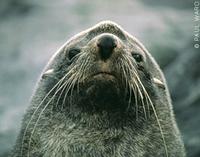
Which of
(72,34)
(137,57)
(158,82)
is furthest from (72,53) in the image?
(72,34)

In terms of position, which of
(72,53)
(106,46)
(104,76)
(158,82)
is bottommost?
(104,76)

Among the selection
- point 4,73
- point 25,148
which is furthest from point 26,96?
point 25,148

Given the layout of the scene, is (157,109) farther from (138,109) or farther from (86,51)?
(86,51)

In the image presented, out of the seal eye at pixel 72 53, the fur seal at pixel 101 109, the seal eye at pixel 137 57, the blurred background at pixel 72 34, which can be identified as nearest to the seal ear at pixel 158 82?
the fur seal at pixel 101 109

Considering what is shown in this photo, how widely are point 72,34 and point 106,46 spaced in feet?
32.9

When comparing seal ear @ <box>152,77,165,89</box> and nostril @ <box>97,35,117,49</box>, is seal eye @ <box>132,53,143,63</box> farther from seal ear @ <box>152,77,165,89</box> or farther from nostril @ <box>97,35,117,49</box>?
nostril @ <box>97,35,117,49</box>

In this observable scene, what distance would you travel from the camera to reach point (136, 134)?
28.1 ft

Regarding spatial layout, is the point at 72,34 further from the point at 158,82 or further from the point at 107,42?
the point at 107,42

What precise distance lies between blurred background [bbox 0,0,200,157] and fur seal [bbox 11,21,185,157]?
16.6 ft

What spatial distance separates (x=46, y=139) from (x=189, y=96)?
245 inches

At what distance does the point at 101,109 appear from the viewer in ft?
27.7

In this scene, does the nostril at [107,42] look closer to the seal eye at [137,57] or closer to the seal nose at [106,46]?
the seal nose at [106,46]

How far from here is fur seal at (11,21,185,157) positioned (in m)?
8.29

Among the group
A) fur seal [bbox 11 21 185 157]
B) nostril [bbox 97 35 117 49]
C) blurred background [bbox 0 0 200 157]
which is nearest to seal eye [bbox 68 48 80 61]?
fur seal [bbox 11 21 185 157]
